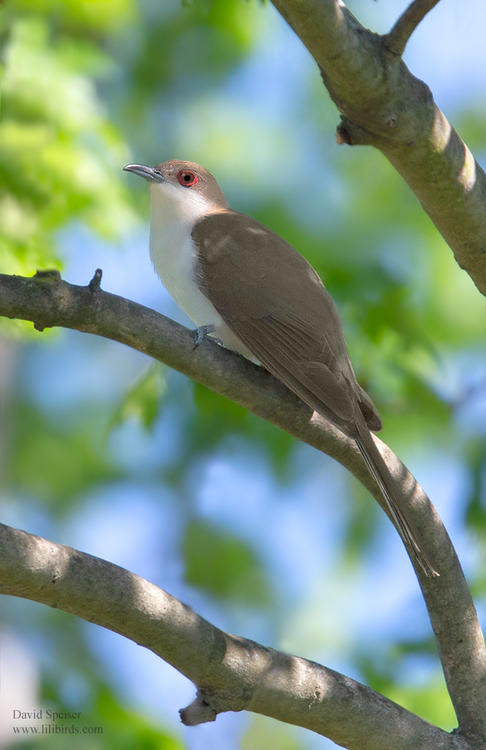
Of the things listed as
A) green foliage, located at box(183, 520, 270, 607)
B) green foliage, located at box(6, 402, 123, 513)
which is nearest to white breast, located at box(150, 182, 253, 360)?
green foliage, located at box(183, 520, 270, 607)

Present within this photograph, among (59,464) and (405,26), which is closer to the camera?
(405,26)

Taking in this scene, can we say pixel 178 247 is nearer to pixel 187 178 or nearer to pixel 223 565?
pixel 187 178

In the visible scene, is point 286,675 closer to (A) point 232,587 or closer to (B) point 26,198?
(B) point 26,198

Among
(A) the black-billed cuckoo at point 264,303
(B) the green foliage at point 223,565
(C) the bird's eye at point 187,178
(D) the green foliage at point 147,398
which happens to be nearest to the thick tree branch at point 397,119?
(A) the black-billed cuckoo at point 264,303

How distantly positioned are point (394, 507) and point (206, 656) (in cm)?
107

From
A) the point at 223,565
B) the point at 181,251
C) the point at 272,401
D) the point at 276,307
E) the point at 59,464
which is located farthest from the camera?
the point at 59,464

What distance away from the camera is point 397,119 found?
358 cm

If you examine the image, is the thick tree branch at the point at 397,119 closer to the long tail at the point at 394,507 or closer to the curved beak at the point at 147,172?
the long tail at the point at 394,507

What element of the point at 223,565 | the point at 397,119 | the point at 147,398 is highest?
the point at 223,565

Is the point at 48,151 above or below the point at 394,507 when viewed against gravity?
above

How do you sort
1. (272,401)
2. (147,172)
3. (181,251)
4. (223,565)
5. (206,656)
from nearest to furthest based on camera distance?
(206,656) < (272,401) < (181,251) < (147,172) < (223,565)

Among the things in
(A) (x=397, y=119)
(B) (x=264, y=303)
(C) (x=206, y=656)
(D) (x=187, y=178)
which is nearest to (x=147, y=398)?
(B) (x=264, y=303)

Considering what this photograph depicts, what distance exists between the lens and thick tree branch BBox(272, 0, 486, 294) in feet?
11.2

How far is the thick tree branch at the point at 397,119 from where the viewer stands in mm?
3414
